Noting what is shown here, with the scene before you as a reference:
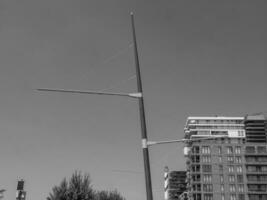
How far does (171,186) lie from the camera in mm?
186250

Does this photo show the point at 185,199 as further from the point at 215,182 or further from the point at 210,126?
the point at 210,126

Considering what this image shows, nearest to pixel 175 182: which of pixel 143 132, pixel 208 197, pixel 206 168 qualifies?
pixel 206 168

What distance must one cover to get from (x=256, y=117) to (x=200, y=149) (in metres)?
65.5

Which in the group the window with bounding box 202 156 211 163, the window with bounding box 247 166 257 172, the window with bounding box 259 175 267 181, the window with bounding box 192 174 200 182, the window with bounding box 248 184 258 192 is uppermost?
the window with bounding box 202 156 211 163

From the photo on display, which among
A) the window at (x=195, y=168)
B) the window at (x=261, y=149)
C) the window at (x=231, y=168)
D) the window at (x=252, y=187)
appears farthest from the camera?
the window at (x=195, y=168)

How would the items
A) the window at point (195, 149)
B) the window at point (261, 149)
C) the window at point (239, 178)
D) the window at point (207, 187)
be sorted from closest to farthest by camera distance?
1. the window at point (207, 187)
2. the window at point (239, 178)
3. the window at point (261, 149)
4. the window at point (195, 149)

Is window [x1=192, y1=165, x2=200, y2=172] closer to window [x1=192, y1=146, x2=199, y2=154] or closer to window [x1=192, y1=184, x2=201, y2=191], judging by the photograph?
window [x1=192, y1=146, x2=199, y2=154]

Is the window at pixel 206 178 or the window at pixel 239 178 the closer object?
the window at pixel 239 178

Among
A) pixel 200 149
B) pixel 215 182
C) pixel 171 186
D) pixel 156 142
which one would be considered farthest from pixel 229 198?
pixel 156 142

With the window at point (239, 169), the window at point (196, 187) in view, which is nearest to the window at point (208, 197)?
the window at point (196, 187)

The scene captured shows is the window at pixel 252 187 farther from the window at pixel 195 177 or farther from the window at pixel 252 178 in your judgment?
the window at pixel 195 177

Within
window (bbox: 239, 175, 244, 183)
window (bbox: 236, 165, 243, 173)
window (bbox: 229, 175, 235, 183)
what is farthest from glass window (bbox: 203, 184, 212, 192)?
window (bbox: 236, 165, 243, 173)

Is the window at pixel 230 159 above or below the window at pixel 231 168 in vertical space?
above

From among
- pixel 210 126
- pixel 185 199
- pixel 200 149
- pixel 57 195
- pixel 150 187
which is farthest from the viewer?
pixel 210 126
